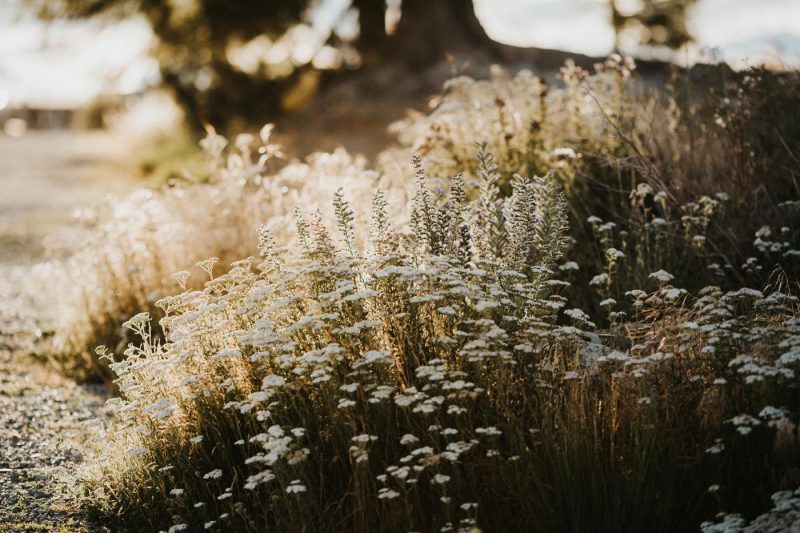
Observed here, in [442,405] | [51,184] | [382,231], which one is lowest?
[442,405]

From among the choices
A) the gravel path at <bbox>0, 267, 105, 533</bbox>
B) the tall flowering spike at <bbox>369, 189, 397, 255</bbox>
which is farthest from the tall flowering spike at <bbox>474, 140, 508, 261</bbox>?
the gravel path at <bbox>0, 267, 105, 533</bbox>

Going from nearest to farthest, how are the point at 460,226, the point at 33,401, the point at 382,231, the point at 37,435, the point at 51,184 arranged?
the point at 382,231
the point at 460,226
the point at 37,435
the point at 33,401
the point at 51,184

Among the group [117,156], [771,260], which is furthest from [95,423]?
[117,156]

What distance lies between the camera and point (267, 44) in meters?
17.4

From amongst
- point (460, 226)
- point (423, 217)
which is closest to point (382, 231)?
point (423, 217)

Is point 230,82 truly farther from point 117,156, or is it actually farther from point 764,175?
point 764,175

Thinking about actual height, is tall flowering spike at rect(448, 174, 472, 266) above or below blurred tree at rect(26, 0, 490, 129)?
below

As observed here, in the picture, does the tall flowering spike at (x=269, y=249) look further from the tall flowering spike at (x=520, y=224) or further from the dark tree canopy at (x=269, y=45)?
the dark tree canopy at (x=269, y=45)

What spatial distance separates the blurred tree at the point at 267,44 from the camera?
52.2 ft

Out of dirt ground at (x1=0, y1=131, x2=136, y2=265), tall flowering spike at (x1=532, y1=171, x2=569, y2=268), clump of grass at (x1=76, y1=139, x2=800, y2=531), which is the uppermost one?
dirt ground at (x1=0, y1=131, x2=136, y2=265)

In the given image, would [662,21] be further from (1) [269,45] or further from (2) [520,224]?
(2) [520,224]

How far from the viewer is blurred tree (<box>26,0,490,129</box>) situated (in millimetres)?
15906

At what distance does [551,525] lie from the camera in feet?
10.8

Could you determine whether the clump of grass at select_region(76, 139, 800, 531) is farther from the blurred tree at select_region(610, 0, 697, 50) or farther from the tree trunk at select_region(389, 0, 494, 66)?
the blurred tree at select_region(610, 0, 697, 50)
